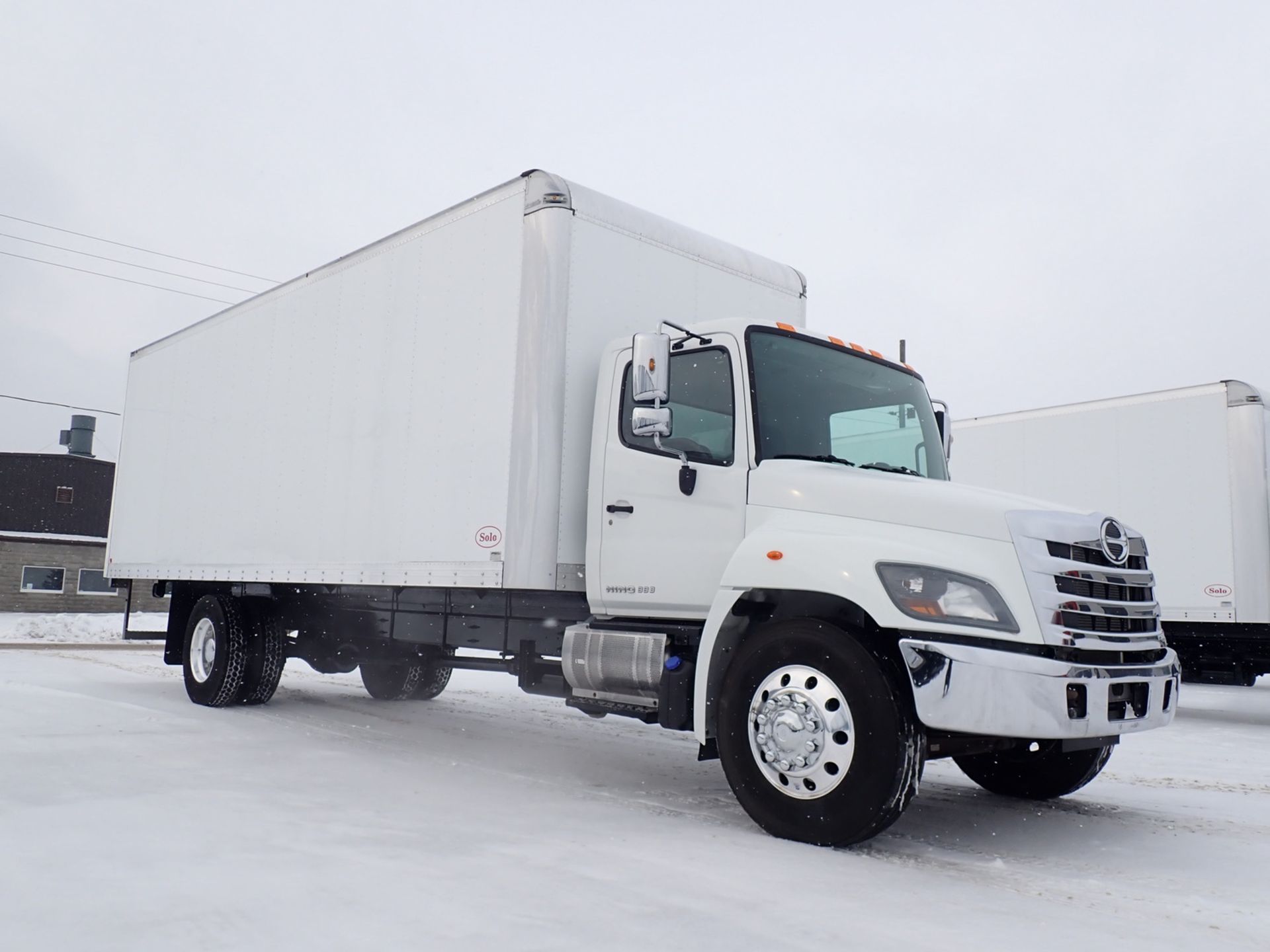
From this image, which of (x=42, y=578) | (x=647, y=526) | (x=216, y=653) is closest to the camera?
(x=647, y=526)

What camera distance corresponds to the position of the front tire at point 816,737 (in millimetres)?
4824

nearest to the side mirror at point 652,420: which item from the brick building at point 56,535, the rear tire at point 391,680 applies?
the rear tire at point 391,680

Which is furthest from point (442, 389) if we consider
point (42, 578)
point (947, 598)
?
point (42, 578)

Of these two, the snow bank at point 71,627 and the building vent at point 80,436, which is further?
the building vent at point 80,436

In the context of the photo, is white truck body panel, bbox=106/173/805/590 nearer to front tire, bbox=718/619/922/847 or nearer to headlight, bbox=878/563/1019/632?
front tire, bbox=718/619/922/847

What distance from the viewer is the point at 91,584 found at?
1323 inches

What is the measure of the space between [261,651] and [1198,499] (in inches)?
414

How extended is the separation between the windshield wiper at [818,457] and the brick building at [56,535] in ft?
91.6

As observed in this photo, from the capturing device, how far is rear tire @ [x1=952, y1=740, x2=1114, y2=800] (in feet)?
20.8

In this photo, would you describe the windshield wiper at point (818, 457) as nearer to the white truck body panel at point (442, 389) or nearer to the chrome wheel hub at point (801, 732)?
the chrome wheel hub at point (801, 732)

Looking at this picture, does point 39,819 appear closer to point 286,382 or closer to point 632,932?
point 632,932

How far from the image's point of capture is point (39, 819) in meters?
5.05

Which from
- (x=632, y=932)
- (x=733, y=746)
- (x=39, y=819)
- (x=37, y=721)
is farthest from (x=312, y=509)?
(x=632, y=932)

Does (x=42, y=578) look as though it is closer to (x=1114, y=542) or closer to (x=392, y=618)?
(x=392, y=618)
